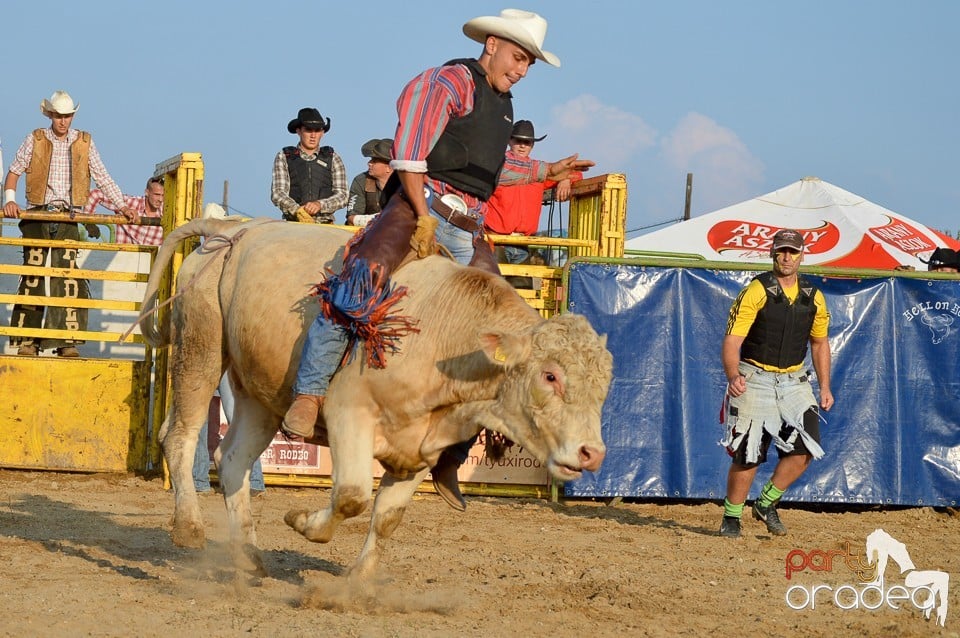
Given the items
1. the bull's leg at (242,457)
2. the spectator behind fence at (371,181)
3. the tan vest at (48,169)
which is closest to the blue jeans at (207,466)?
the spectator behind fence at (371,181)

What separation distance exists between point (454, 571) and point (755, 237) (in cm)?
946

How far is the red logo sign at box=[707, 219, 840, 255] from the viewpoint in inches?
601

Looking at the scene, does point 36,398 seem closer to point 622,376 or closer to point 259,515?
point 259,515

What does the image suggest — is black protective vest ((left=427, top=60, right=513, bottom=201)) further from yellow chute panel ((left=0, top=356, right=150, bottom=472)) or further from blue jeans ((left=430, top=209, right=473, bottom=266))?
yellow chute panel ((left=0, top=356, right=150, bottom=472))

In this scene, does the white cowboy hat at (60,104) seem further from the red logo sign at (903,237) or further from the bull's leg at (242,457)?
the red logo sign at (903,237)

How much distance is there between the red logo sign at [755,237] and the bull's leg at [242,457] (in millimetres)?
9382

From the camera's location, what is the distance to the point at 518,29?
5.88 metres

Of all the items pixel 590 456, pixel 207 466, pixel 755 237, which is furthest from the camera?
pixel 755 237

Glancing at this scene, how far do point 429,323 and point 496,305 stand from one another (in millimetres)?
314

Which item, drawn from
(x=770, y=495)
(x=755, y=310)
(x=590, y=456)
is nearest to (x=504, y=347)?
(x=590, y=456)

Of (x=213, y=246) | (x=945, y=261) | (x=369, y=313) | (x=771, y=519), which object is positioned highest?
(x=945, y=261)

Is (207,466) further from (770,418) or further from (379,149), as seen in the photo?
(770,418)

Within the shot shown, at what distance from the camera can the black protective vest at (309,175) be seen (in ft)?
36.0

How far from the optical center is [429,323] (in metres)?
5.67
